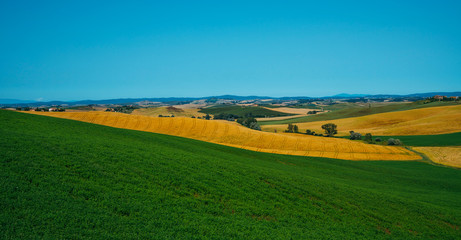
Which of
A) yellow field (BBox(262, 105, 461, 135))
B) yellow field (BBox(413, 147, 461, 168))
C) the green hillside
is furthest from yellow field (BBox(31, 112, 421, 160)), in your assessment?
yellow field (BBox(262, 105, 461, 135))

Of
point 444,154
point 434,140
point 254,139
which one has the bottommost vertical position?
point 444,154

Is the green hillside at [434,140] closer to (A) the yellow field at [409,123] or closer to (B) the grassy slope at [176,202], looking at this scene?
(A) the yellow field at [409,123]

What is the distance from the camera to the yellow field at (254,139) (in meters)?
52.8

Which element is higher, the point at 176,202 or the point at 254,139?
the point at 176,202

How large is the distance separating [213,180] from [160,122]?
53.9m

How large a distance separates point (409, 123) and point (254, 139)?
2585 inches

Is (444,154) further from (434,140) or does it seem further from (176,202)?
(176,202)

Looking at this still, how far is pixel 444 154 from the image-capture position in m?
51.1

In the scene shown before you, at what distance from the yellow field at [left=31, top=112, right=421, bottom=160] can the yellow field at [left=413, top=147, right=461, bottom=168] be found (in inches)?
120

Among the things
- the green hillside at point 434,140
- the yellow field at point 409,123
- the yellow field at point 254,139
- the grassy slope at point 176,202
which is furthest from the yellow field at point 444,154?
the grassy slope at point 176,202

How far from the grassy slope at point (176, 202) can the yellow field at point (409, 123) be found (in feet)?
215

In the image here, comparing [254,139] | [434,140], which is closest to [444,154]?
[434,140]

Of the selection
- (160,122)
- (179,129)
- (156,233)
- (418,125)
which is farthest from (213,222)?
(418,125)

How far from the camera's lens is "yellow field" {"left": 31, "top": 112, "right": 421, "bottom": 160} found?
52781 millimetres
